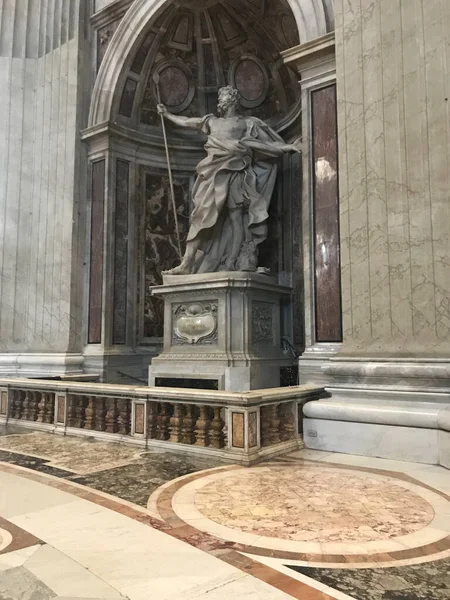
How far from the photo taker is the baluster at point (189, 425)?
477cm

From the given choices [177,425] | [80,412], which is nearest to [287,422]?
[177,425]

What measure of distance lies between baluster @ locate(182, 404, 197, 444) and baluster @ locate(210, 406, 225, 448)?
0.23 m

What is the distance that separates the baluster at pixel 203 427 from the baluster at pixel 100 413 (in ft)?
4.42

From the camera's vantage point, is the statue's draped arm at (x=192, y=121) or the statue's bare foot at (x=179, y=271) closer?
the statue's bare foot at (x=179, y=271)

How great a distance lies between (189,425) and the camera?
482 centimetres

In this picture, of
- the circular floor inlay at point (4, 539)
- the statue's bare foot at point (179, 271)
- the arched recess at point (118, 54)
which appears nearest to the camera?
the circular floor inlay at point (4, 539)

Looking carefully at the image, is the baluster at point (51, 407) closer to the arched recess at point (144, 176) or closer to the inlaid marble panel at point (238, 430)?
the arched recess at point (144, 176)

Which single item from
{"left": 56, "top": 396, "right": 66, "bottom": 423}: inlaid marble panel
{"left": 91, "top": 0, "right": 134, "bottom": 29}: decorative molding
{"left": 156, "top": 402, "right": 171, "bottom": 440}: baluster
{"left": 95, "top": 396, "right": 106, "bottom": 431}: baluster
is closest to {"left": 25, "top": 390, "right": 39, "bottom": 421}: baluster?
{"left": 56, "top": 396, "right": 66, "bottom": 423}: inlaid marble panel

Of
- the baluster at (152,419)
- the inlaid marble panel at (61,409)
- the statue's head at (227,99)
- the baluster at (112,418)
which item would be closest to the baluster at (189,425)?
the baluster at (152,419)

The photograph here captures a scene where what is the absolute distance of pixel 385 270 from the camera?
16.9 ft

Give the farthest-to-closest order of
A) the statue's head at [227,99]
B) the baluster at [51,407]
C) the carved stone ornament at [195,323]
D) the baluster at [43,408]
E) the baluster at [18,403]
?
the statue's head at [227,99] → the carved stone ornament at [195,323] → the baluster at [18,403] → the baluster at [43,408] → the baluster at [51,407]

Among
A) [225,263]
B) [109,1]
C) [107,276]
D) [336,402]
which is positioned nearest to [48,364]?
[107,276]

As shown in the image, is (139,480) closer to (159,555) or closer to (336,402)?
(159,555)

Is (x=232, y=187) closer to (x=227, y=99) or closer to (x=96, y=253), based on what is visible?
(x=227, y=99)
